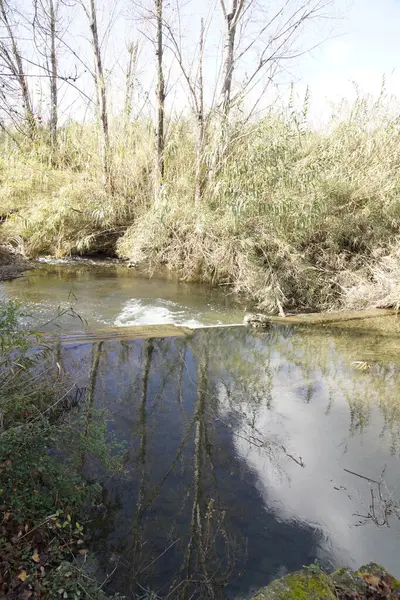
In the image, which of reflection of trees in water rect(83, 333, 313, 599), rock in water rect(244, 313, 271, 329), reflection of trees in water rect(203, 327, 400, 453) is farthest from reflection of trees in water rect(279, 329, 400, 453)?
reflection of trees in water rect(83, 333, 313, 599)

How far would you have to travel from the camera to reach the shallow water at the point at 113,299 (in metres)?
6.15

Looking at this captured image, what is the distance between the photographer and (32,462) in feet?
7.41

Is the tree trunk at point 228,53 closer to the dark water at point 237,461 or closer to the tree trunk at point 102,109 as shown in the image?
the tree trunk at point 102,109

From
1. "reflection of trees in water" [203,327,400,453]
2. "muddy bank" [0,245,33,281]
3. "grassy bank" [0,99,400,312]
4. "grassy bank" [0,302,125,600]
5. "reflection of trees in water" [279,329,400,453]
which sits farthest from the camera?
"muddy bank" [0,245,33,281]

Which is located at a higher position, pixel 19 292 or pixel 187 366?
pixel 19 292

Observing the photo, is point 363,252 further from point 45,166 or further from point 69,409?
point 45,166

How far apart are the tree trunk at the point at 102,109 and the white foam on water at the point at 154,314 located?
3958 mm

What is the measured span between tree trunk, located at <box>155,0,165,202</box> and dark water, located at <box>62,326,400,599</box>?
5.02 m

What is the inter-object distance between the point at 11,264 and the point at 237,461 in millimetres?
6948

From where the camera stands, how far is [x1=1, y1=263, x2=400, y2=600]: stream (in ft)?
8.05

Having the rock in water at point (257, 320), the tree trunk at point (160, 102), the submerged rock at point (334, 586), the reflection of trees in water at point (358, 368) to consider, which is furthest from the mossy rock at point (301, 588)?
the tree trunk at point (160, 102)

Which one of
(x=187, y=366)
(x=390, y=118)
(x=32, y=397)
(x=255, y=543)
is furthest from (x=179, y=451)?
(x=390, y=118)

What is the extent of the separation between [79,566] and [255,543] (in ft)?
3.38

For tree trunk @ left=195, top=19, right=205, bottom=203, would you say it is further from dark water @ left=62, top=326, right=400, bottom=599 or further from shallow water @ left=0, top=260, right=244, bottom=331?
dark water @ left=62, top=326, right=400, bottom=599
